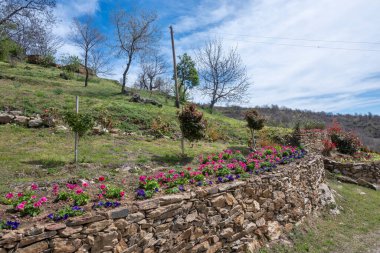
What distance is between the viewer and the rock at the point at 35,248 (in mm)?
2369

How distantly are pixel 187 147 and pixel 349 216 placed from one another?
4.91 m

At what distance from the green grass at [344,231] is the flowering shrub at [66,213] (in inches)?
128

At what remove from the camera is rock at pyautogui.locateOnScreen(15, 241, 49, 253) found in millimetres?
2369

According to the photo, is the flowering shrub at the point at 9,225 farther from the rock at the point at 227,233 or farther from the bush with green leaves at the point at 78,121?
the bush with green leaves at the point at 78,121

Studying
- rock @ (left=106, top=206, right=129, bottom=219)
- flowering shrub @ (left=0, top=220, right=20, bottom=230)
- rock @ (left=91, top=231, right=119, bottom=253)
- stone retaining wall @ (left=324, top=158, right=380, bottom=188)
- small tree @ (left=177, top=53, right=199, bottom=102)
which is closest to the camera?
flowering shrub @ (left=0, top=220, right=20, bottom=230)

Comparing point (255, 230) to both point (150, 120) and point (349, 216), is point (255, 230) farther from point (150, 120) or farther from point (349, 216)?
point (150, 120)

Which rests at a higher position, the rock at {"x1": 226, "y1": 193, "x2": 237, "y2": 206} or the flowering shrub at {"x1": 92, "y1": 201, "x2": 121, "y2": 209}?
the flowering shrub at {"x1": 92, "y1": 201, "x2": 121, "y2": 209}

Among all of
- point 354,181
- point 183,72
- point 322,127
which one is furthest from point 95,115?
point 183,72

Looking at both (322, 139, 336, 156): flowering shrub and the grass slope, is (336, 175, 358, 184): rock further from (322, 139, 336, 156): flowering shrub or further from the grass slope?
the grass slope

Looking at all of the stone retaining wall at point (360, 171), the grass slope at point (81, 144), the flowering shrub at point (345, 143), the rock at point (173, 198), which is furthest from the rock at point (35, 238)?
the flowering shrub at point (345, 143)

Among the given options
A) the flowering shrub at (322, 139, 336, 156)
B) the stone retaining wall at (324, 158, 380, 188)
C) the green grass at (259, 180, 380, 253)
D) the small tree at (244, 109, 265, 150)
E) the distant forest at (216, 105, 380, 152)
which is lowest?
the green grass at (259, 180, 380, 253)

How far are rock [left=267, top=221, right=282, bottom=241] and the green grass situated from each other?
21 cm

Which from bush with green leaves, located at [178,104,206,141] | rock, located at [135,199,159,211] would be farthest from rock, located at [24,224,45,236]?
bush with green leaves, located at [178,104,206,141]

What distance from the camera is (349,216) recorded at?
6.82m
